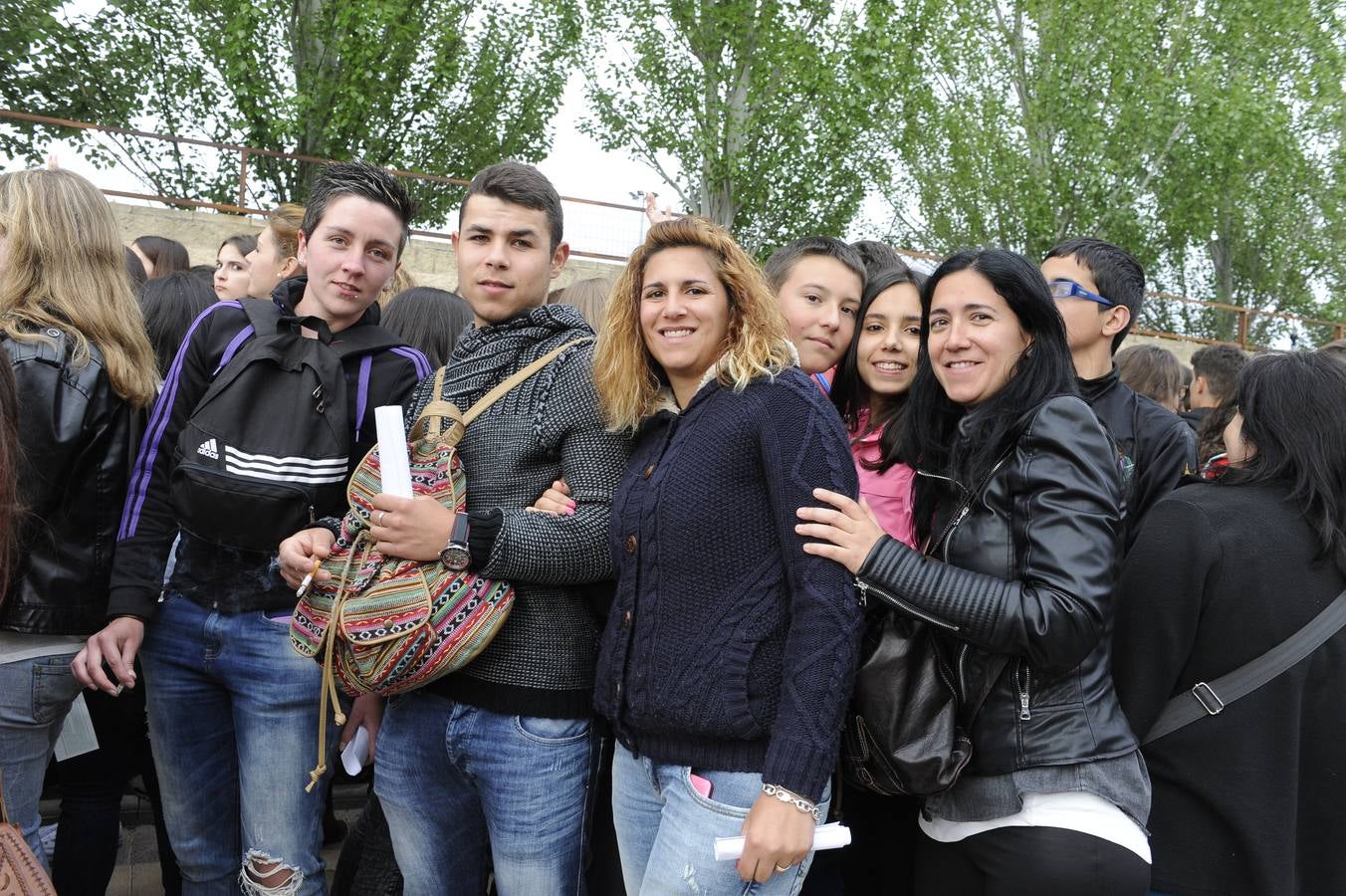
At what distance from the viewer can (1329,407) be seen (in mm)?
2273

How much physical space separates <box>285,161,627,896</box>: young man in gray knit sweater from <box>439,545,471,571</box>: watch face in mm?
21

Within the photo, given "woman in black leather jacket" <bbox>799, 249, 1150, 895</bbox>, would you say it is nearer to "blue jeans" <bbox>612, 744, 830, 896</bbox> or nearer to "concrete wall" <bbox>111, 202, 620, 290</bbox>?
"blue jeans" <bbox>612, 744, 830, 896</bbox>

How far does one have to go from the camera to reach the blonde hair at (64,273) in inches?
101

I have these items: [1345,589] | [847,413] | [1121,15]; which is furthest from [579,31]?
[1345,589]

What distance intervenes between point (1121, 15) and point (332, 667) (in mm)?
20463

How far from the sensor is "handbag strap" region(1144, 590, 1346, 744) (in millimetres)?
2141

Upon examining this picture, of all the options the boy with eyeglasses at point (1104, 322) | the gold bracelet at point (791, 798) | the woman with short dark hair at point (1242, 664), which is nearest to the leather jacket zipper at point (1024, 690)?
the woman with short dark hair at point (1242, 664)

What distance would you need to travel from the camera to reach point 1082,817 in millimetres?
1859

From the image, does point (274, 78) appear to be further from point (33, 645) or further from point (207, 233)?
point (33, 645)

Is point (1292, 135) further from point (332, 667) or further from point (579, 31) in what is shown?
point (332, 667)

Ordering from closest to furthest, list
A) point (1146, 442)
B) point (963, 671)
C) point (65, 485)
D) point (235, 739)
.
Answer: point (963, 671)
point (65, 485)
point (235, 739)
point (1146, 442)

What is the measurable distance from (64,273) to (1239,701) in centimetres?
302

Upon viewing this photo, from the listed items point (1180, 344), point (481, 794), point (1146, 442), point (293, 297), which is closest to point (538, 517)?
point (481, 794)

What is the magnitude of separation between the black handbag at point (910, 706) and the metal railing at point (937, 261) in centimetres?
837
